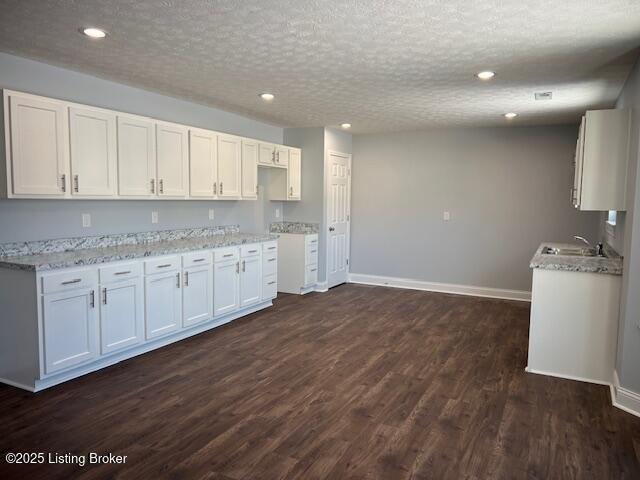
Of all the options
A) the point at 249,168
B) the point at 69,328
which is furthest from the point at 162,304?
the point at 249,168

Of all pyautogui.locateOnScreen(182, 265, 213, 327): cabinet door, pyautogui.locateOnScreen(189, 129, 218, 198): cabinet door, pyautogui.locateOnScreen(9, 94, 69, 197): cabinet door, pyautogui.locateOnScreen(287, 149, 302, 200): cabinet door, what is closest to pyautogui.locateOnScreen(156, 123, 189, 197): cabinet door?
pyautogui.locateOnScreen(189, 129, 218, 198): cabinet door

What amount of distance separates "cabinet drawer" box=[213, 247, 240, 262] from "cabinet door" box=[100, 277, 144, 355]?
3.31 ft

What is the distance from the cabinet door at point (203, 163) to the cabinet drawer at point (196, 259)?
697mm

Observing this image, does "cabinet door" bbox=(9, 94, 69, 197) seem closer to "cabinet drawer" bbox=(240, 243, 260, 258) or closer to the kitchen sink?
"cabinet drawer" bbox=(240, 243, 260, 258)

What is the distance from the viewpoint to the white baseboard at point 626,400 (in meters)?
3.07

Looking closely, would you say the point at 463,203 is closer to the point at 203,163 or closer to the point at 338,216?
the point at 338,216

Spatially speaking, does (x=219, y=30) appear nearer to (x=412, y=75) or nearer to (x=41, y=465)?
(x=412, y=75)

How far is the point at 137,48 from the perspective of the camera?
10.9 ft

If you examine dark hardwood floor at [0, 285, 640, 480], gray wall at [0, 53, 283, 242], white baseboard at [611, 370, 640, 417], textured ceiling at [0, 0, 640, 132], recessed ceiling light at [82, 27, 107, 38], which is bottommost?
dark hardwood floor at [0, 285, 640, 480]

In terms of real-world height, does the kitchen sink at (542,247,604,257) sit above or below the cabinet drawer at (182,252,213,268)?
above

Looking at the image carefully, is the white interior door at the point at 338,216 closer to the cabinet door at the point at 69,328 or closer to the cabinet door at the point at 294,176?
the cabinet door at the point at 294,176

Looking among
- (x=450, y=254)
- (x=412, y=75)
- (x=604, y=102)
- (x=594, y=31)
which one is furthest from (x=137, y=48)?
(x=450, y=254)

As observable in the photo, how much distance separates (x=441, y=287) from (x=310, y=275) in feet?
6.70

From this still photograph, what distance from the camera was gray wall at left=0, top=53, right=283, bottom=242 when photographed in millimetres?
3588
